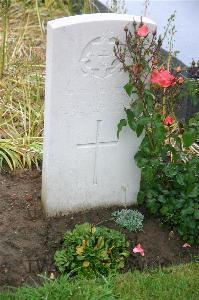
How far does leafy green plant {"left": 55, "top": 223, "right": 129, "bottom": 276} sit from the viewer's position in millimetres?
3457

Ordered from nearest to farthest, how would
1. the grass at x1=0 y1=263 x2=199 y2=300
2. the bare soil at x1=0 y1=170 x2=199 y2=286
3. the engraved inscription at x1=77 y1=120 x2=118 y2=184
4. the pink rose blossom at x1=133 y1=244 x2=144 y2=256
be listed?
the grass at x1=0 y1=263 x2=199 y2=300
the bare soil at x1=0 y1=170 x2=199 y2=286
the pink rose blossom at x1=133 y1=244 x2=144 y2=256
the engraved inscription at x1=77 y1=120 x2=118 y2=184

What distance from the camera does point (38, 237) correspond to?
371cm

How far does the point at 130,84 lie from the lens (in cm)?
355

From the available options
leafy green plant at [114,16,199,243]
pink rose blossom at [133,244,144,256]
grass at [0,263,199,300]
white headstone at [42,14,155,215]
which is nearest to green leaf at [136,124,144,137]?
leafy green plant at [114,16,199,243]

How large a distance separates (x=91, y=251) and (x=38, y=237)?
1.30 ft

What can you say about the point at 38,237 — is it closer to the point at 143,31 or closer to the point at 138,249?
the point at 138,249

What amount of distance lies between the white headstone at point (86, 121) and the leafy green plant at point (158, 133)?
0.29 ft

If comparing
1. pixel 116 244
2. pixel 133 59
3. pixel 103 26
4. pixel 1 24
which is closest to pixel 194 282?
pixel 116 244

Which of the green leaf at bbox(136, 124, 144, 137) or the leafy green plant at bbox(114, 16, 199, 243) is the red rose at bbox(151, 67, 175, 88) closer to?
the leafy green plant at bbox(114, 16, 199, 243)

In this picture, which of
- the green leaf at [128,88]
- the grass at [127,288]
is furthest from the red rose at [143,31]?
the grass at [127,288]

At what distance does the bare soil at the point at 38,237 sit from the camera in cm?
350

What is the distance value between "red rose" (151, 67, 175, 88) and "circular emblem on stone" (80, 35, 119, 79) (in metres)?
0.24

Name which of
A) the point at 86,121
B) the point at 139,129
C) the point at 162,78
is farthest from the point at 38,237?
the point at 162,78

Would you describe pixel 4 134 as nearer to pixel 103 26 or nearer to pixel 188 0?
pixel 103 26
